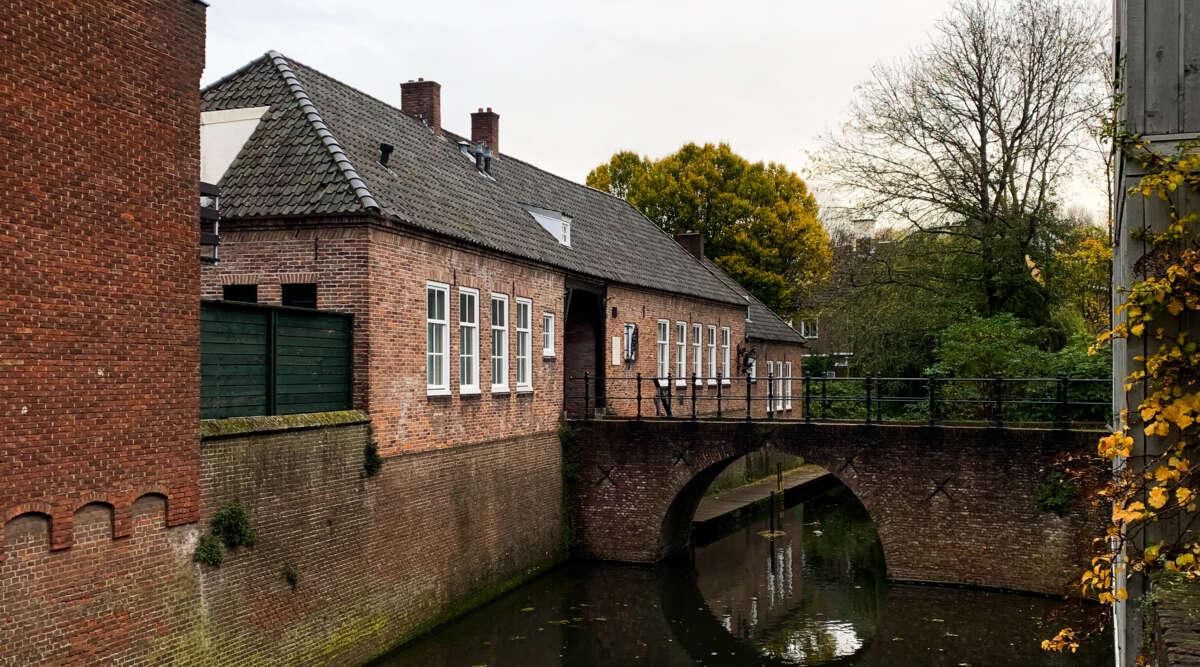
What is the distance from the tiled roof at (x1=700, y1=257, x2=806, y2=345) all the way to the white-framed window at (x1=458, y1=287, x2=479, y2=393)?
16.9 meters

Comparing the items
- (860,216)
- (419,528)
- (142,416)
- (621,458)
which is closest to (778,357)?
(860,216)

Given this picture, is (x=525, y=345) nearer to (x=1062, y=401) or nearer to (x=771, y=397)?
(x=771, y=397)

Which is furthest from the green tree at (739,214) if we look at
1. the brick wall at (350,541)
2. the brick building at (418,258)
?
the brick wall at (350,541)

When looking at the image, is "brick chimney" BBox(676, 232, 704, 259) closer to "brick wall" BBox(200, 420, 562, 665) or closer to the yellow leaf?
"brick wall" BBox(200, 420, 562, 665)

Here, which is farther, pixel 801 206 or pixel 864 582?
pixel 801 206

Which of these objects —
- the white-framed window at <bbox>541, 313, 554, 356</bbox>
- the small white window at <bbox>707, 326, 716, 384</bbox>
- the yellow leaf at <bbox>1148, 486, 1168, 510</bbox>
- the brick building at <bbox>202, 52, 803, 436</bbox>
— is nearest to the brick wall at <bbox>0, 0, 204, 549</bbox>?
the brick building at <bbox>202, 52, 803, 436</bbox>

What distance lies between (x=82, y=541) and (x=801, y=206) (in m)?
38.9

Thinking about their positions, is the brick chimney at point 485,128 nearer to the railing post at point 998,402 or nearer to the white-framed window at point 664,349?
the white-framed window at point 664,349

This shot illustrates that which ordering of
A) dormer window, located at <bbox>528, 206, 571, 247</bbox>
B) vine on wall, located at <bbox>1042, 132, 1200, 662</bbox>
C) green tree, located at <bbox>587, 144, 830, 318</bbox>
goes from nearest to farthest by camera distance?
vine on wall, located at <bbox>1042, 132, 1200, 662</bbox> → dormer window, located at <bbox>528, 206, 571, 247</bbox> → green tree, located at <bbox>587, 144, 830, 318</bbox>

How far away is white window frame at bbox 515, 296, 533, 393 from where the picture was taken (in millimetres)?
18783

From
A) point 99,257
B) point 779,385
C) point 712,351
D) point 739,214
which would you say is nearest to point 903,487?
point 712,351

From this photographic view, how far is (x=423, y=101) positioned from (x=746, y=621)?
40.2 feet

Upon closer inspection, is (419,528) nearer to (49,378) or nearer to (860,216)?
(49,378)

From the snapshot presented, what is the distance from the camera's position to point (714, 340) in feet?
98.6
